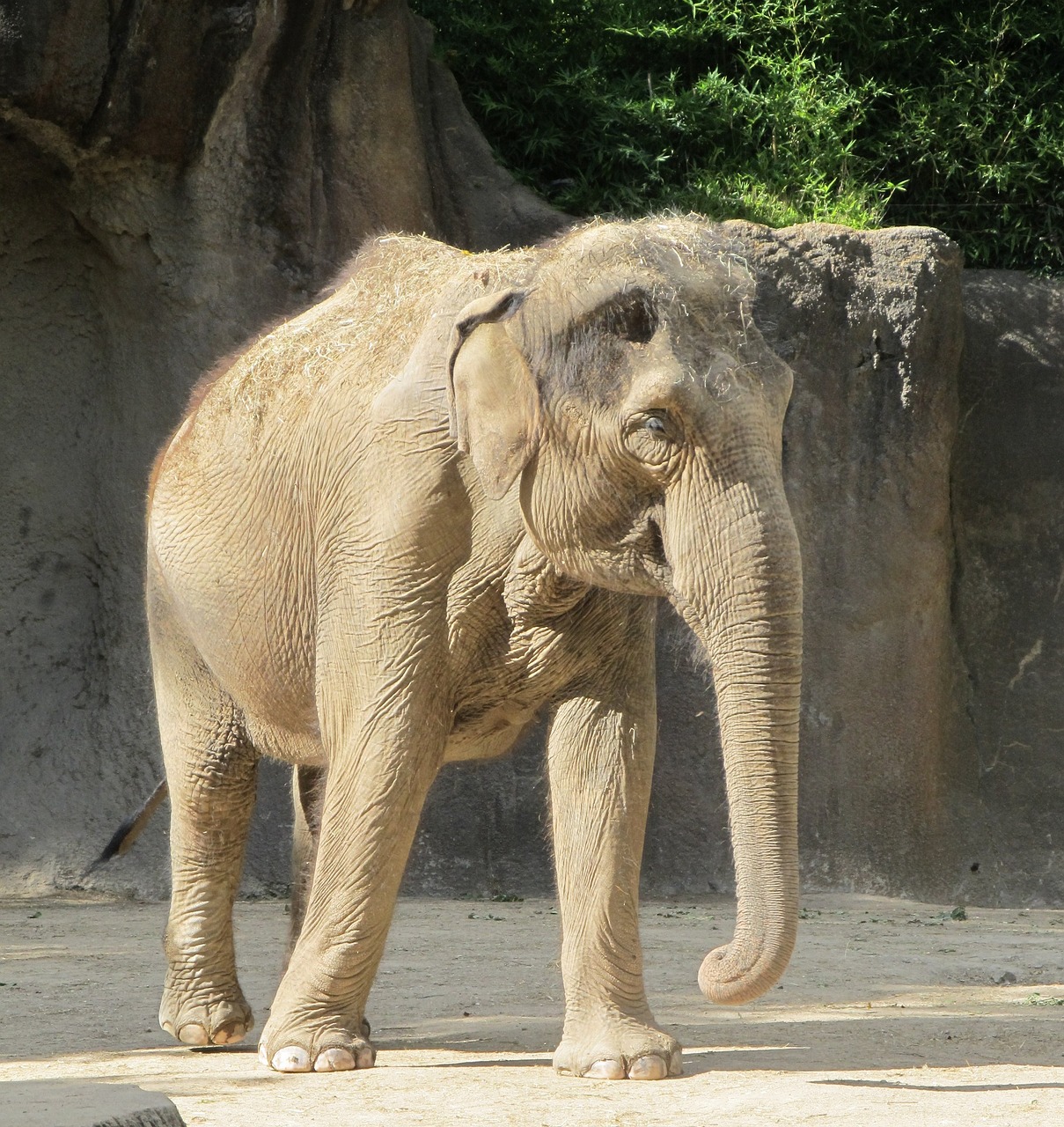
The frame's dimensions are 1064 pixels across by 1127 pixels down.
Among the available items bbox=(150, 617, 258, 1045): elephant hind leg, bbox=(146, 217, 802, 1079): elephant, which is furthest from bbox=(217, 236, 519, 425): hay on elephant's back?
bbox=(150, 617, 258, 1045): elephant hind leg

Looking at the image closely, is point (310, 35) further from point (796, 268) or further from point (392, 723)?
point (392, 723)

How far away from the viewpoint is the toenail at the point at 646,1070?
4242 mm

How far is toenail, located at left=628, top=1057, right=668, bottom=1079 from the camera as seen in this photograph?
13.9ft

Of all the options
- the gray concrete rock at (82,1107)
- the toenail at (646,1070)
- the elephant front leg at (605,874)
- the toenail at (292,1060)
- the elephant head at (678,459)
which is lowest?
the toenail at (646,1070)

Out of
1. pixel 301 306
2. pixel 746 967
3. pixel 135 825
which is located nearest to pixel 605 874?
pixel 746 967

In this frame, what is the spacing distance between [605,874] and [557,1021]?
3.31 ft

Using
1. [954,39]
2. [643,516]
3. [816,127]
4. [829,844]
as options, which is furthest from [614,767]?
[954,39]

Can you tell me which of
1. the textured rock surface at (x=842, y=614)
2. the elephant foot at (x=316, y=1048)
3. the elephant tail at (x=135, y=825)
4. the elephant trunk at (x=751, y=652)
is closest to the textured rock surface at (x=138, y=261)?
the textured rock surface at (x=842, y=614)

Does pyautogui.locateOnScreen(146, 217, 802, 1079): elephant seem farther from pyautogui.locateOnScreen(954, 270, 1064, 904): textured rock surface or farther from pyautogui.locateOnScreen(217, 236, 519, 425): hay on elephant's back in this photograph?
pyautogui.locateOnScreen(954, 270, 1064, 904): textured rock surface

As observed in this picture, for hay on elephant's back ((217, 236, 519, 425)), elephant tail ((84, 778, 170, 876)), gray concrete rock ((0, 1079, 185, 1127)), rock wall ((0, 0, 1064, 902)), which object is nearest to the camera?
gray concrete rock ((0, 1079, 185, 1127))

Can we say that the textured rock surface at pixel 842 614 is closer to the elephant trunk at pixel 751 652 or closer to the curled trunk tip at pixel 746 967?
A: the elephant trunk at pixel 751 652

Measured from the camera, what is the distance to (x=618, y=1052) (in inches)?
167

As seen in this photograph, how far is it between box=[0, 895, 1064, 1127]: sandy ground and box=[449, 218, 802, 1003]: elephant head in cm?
63

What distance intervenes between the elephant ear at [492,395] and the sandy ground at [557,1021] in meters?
1.44
